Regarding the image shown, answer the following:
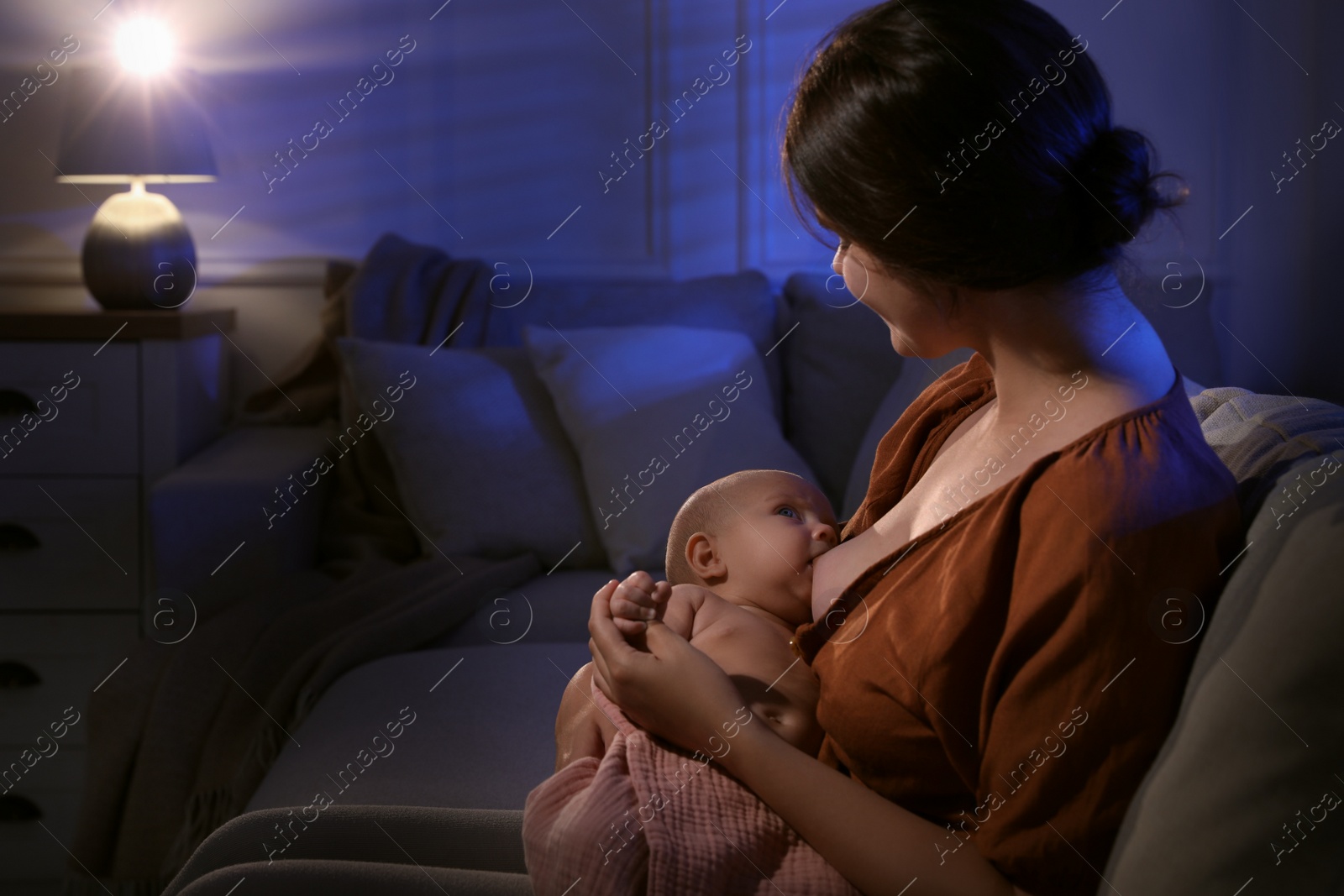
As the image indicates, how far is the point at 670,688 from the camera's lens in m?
0.88

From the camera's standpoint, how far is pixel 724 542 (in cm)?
119

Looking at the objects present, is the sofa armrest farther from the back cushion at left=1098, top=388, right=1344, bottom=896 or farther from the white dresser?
the back cushion at left=1098, top=388, right=1344, bottom=896

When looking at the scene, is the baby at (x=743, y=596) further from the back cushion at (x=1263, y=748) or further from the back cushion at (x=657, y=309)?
the back cushion at (x=657, y=309)

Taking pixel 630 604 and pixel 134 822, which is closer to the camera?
pixel 630 604

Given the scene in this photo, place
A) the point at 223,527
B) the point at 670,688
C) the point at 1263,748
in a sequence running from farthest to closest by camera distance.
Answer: the point at 223,527 < the point at 670,688 < the point at 1263,748

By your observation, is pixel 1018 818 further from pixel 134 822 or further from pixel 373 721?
pixel 134 822

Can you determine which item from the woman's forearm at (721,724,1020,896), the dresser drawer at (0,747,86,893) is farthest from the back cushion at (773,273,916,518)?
the dresser drawer at (0,747,86,893)

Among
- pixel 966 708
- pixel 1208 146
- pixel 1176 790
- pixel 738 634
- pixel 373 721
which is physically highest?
pixel 1208 146

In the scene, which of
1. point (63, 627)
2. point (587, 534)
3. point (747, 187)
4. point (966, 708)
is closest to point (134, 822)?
point (63, 627)

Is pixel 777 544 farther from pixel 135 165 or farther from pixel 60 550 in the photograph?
pixel 135 165

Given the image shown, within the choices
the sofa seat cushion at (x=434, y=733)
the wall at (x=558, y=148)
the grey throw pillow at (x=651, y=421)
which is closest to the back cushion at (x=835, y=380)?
the grey throw pillow at (x=651, y=421)

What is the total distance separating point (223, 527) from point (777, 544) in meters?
1.36

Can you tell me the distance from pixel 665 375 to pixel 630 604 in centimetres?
129

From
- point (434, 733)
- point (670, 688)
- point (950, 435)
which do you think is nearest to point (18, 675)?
point (434, 733)
